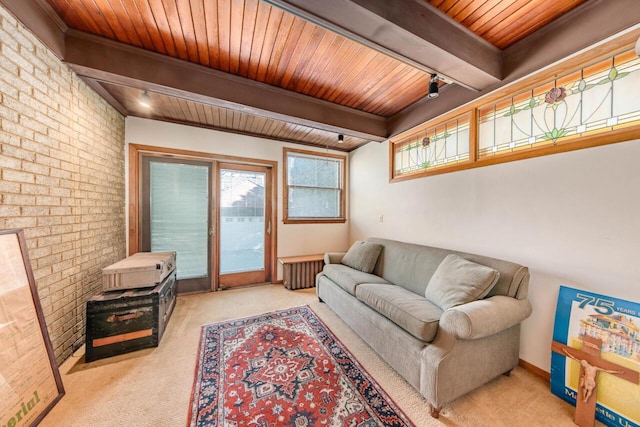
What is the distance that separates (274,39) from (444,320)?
2452mm

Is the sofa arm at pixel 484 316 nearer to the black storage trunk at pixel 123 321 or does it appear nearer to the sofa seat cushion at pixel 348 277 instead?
the sofa seat cushion at pixel 348 277

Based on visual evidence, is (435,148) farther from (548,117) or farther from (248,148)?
(248,148)

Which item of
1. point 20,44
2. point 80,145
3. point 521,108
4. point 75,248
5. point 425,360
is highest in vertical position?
point 20,44

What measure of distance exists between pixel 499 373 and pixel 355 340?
116 cm

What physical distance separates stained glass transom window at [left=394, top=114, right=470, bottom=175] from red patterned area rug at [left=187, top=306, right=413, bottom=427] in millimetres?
2399

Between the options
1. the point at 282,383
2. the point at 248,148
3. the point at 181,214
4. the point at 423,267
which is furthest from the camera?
the point at 248,148

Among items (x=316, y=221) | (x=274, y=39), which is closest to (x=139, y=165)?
(x=274, y=39)

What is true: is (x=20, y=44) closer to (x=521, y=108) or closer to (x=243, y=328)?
(x=243, y=328)

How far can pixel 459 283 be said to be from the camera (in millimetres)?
1771

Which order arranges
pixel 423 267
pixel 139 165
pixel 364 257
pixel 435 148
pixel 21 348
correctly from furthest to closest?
1. pixel 139 165
2. pixel 364 257
3. pixel 435 148
4. pixel 423 267
5. pixel 21 348

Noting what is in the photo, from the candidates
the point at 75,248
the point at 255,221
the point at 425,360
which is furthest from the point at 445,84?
the point at 75,248

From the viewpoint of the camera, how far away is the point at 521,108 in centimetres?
195

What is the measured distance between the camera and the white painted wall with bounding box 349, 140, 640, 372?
140cm

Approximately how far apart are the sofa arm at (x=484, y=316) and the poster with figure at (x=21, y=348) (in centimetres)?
256
